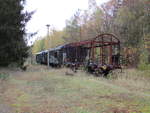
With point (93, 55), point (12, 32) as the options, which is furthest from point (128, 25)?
point (12, 32)

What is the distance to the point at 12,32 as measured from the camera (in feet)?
57.7

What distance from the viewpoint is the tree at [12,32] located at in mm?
16873

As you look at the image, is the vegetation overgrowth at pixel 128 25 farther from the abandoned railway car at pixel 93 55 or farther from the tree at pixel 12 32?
the tree at pixel 12 32

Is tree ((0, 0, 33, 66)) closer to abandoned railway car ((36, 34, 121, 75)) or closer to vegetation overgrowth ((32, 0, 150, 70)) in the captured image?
abandoned railway car ((36, 34, 121, 75))

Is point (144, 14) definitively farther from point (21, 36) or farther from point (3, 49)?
point (3, 49)

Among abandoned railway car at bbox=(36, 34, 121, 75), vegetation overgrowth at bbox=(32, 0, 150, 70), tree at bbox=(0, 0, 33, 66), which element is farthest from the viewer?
vegetation overgrowth at bbox=(32, 0, 150, 70)

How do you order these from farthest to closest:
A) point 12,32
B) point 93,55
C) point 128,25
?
point 128,25
point 12,32
point 93,55

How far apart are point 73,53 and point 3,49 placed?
5.84 meters

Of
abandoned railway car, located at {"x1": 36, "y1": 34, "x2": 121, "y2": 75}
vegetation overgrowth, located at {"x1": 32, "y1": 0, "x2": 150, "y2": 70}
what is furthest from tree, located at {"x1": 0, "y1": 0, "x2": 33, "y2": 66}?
vegetation overgrowth, located at {"x1": 32, "y1": 0, "x2": 150, "y2": 70}

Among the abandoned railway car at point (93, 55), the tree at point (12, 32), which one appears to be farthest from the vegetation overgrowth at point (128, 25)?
the tree at point (12, 32)

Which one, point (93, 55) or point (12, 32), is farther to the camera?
point (12, 32)

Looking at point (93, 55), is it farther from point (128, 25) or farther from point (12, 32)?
point (128, 25)

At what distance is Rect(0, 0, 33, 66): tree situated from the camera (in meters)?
16.9

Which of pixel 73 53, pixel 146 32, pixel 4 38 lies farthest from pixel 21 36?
pixel 146 32
